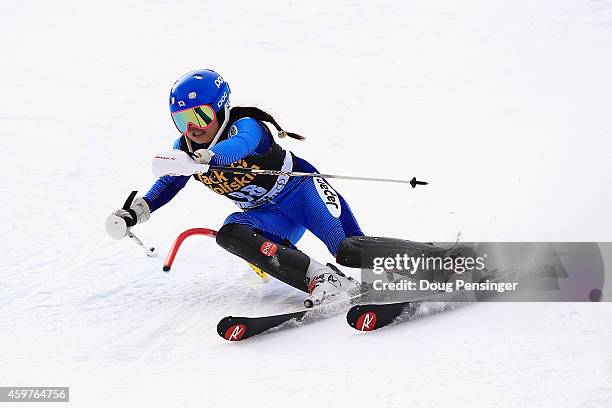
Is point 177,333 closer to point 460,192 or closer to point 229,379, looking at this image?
point 229,379

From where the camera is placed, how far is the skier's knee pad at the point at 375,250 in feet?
17.6

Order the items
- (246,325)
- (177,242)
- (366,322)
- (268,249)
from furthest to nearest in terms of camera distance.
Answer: (177,242)
(268,249)
(246,325)
(366,322)

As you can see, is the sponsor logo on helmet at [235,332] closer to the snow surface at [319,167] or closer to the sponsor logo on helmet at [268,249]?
the snow surface at [319,167]

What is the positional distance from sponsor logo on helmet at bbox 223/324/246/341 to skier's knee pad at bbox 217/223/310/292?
0.57 metres

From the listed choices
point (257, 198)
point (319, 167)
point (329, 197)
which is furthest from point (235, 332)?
point (319, 167)

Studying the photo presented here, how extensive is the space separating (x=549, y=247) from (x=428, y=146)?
2825 millimetres

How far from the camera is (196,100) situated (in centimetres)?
539

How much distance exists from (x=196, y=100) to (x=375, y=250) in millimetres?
1371

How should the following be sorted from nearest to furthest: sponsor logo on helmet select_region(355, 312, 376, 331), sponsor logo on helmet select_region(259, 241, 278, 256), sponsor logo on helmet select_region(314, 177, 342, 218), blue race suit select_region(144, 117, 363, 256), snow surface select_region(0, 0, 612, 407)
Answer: snow surface select_region(0, 0, 612, 407) < sponsor logo on helmet select_region(355, 312, 376, 331) < sponsor logo on helmet select_region(259, 241, 278, 256) < blue race suit select_region(144, 117, 363, 256) < sponsor logo on helmet select_region(314, 177, 342, 218)

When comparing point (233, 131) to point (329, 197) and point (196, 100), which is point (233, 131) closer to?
point (196, 100)

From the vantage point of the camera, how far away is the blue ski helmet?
539 cm

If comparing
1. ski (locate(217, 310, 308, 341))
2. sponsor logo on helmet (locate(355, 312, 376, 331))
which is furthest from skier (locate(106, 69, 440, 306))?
sponsor logo on helmet (locate(355, 312, 376, 331))

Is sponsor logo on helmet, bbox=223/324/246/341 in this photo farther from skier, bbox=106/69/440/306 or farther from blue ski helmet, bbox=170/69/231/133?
blue ski helmet, bbox=170/69/231/133

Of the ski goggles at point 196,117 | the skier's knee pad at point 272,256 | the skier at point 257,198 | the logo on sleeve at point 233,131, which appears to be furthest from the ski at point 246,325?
the ski goggles at point 196,117
